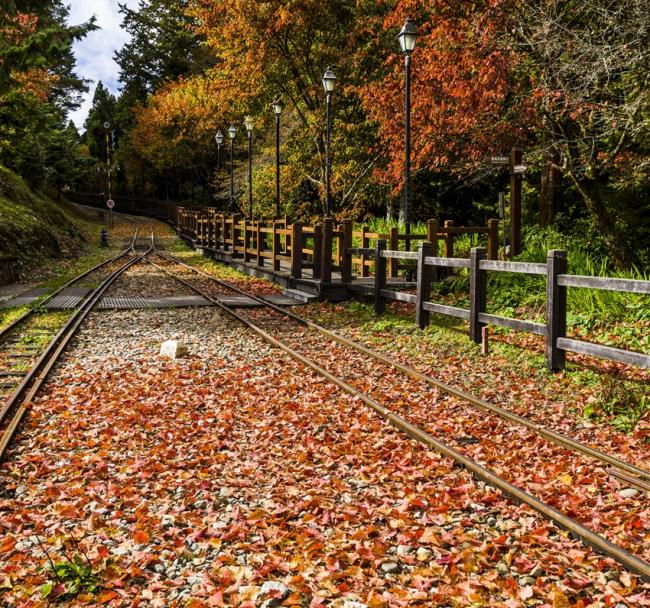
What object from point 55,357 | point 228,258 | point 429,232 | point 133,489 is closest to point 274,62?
point 228,258

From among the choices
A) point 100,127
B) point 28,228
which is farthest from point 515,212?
point 100,127

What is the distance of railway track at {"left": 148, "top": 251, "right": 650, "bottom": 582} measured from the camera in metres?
4.12

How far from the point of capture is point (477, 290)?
9273mm

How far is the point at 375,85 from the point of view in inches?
662

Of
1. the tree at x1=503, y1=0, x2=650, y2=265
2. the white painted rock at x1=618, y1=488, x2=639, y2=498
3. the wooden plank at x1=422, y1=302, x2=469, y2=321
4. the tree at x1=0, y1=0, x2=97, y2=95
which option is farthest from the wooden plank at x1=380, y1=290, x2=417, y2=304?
the tree at x1=0, y1=0, x2=97, y2=95

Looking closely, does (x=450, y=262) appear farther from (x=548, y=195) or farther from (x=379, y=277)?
(x=548, y=195)

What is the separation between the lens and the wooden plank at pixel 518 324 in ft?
25.7

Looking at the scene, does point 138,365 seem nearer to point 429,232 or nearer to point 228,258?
point 429,232

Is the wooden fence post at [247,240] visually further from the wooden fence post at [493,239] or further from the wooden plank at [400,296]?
the wooden plank at [400,296]

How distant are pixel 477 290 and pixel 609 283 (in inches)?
103

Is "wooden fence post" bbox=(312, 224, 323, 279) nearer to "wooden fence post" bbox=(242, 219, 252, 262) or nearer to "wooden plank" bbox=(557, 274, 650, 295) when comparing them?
"wooden fence post" bbox=(242, 219, 252, 262)

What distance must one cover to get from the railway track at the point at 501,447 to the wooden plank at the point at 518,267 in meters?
1.84

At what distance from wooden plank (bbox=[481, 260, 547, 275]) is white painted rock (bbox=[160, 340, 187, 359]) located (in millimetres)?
4294

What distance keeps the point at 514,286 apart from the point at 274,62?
15894 mm
